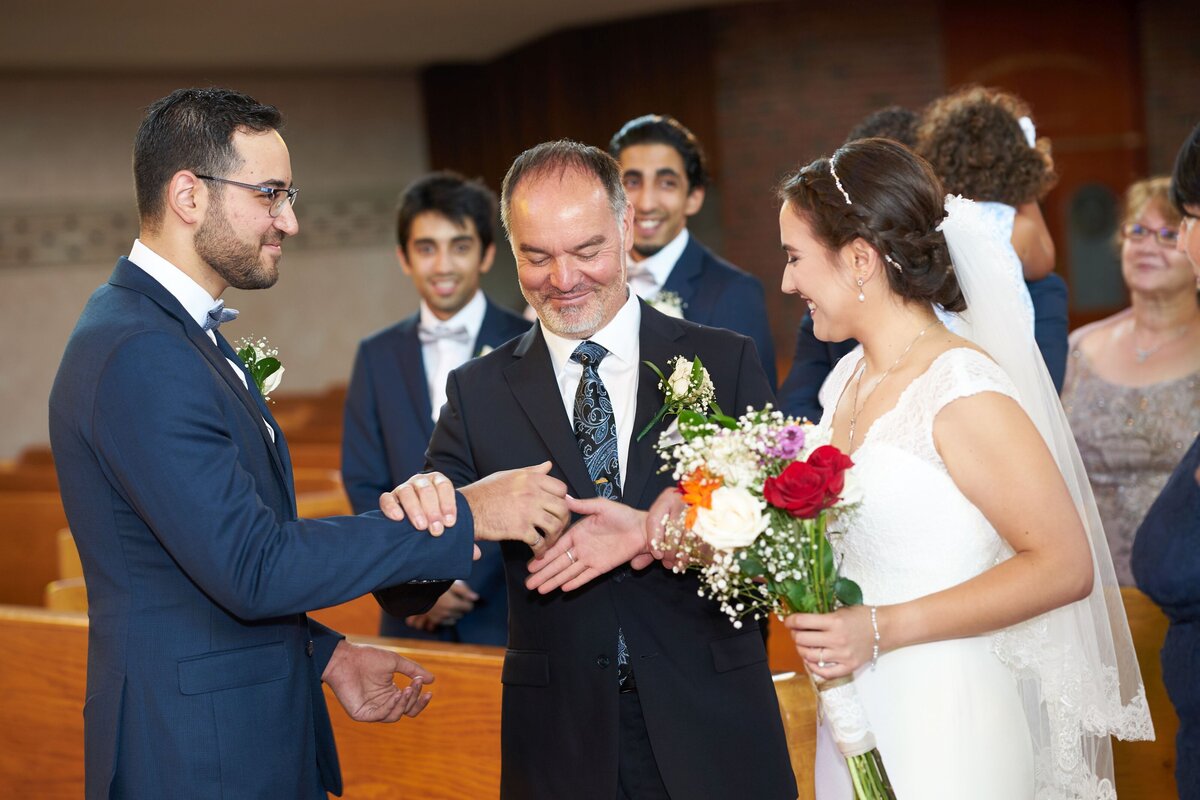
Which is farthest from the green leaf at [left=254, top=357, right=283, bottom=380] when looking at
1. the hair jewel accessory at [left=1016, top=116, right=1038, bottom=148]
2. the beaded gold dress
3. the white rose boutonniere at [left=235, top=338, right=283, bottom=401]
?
the beaded gold dress

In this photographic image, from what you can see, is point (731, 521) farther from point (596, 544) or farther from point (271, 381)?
point (271, 381)

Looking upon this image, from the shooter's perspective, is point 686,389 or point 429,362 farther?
point 429,362

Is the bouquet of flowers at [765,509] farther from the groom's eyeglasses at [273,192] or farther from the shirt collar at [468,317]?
the shirt collar at [468,317]

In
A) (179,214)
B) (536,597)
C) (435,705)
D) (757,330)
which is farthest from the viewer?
(757,330)

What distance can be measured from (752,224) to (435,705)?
783 cm

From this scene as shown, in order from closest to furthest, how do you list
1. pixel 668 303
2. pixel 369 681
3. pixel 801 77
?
pixel 369 681 → pixel 668 303 → pixel 801 77

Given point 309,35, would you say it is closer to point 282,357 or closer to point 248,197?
point 282,357

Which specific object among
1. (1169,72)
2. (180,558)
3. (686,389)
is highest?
(1169,72)

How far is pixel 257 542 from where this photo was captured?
7.00ft

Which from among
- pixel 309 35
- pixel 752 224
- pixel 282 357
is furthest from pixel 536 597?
pixel 282 357

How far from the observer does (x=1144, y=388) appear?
440cm

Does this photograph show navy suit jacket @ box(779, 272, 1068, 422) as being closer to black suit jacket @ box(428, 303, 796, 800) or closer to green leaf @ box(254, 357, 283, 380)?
black suit jacket @ box(428, 303, 796, 800)

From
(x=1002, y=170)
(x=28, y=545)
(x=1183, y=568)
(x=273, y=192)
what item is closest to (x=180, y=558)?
(x=273, y=192)

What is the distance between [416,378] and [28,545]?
14.3ft
